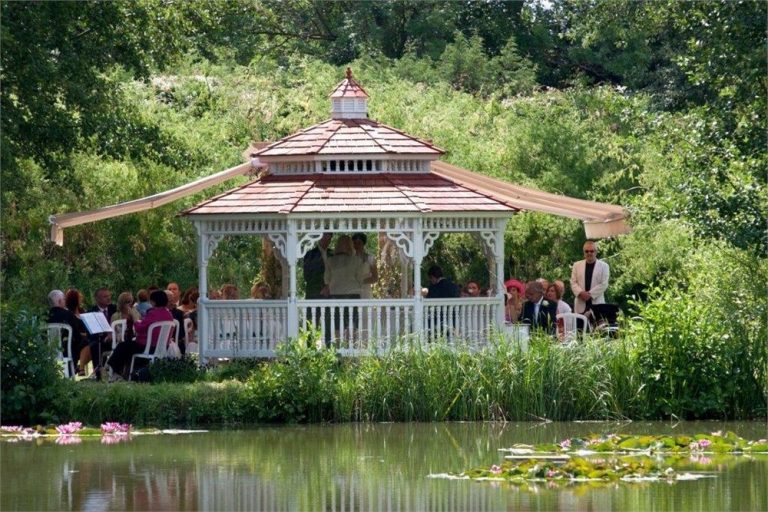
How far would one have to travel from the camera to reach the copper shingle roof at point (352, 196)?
21641 mm

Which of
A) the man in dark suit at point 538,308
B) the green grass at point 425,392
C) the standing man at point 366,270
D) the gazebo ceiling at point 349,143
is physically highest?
the gazebo ceiling at point 349,143

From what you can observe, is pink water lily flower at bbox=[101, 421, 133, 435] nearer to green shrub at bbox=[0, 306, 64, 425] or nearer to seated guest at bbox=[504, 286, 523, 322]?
green shrub at bbox=[0, 306, 64, 425]

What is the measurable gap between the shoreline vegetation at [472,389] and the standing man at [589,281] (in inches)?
152

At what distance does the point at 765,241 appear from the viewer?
819 inches

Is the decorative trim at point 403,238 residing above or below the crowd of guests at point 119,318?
above

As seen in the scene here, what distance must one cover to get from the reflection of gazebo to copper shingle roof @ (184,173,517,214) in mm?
20

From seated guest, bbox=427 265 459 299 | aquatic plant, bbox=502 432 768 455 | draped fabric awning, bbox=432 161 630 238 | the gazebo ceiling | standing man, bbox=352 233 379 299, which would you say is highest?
the gazebo ceiling

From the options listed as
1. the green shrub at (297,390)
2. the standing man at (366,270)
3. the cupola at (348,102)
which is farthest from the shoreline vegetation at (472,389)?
the cupola at (348,102)

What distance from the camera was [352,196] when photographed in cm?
2194

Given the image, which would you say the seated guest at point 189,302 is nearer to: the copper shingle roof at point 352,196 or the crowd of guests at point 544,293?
the copper shingle roof at point 352,196

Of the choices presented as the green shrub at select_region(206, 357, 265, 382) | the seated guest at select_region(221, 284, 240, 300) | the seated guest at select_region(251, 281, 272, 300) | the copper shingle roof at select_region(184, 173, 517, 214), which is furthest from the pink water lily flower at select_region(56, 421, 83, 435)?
the seated guest at select_region(251, 281, 272, 300)

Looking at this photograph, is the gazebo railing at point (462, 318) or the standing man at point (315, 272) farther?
the standing man at point (315, 272)

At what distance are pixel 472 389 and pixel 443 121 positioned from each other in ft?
42.4

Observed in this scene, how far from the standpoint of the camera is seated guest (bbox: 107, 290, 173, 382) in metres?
21.9
